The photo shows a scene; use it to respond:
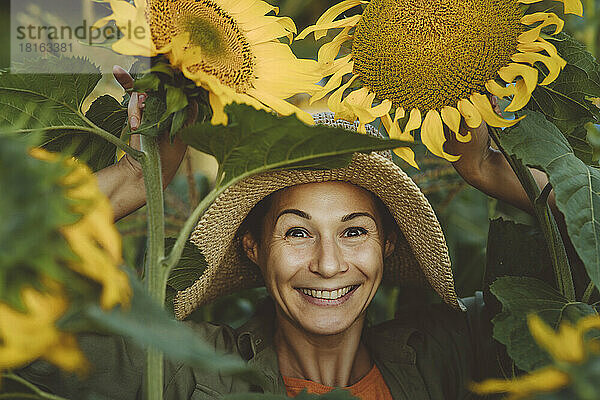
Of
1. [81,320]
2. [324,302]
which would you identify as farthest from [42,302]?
[324,302]

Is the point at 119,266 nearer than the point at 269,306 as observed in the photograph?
Yes

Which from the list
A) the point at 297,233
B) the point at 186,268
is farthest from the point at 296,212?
the point at 186,268

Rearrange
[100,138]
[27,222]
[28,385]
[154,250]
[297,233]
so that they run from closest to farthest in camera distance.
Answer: [27,222] < [28,385] < [154,250] < [100,138] < [297,233]

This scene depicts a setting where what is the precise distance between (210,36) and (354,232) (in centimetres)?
45

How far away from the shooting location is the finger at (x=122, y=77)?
2.42ft

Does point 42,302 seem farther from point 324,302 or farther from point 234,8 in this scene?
point 324,302

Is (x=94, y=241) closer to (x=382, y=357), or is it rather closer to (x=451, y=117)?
(x=451, y=117)

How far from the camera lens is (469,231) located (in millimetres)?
1675

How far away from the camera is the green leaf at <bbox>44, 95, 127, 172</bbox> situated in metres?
0.77

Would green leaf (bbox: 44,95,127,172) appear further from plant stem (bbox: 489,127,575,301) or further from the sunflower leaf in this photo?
plant stem (bbox: 489,127,575,301)

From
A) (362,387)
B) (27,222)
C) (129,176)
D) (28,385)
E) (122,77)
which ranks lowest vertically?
(362,387)

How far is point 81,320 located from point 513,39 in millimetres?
524

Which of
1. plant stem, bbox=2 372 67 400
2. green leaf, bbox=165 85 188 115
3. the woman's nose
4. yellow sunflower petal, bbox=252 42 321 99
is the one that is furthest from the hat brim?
plant stem, bbox=2 372 67 400

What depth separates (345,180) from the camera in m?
1.00
